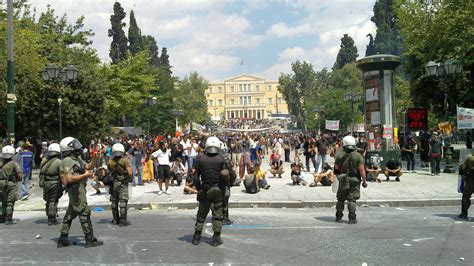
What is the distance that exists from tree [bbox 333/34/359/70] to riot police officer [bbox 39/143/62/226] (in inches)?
3163

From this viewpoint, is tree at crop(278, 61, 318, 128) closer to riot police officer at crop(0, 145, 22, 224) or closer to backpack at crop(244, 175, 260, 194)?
backpack at crop(244, 175, 260, 194)

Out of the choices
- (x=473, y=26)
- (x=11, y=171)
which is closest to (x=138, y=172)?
(x=11, y=171)

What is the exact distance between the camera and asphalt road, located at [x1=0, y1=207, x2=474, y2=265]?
6.61 metres

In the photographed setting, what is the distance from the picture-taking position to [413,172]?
1923 cm

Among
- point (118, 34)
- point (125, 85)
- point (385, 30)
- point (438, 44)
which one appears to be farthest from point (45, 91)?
point (385, 30)

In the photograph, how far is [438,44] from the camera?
74.3 ft

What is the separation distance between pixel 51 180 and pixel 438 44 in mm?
19237

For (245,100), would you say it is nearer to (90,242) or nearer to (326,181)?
(326,181)

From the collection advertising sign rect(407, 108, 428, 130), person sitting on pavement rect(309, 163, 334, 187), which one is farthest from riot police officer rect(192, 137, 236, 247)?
advertising sign rect(407, 108, 428, 130)

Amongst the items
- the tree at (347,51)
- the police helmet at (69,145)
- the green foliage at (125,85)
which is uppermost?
the tree at (347,51)

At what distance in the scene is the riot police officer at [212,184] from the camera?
745 cm

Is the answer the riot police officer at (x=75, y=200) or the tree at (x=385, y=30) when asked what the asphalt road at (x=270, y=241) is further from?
the tree at (x=385, y=30)

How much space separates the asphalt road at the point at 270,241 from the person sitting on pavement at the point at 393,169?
5.40 metres

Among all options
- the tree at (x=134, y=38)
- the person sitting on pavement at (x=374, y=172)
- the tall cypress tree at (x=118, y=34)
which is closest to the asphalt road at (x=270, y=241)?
the person sitting on pavement at (x=374, y=172)
